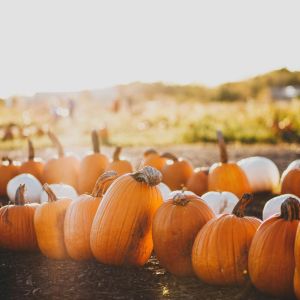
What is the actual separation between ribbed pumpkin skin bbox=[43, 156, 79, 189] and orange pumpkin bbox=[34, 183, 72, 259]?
2403 millimetres

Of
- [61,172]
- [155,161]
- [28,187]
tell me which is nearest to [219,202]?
[155,161]

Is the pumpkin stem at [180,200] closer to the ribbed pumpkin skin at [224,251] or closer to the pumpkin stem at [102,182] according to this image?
the ribbed pumpkin skin at [224,251]

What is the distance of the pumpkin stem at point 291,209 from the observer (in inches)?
137

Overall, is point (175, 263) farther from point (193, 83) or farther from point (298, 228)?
point (193, 83)

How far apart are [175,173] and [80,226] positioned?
2.45 meters

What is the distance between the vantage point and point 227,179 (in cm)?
615

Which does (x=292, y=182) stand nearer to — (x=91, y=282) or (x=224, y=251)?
(x=224, y=251)

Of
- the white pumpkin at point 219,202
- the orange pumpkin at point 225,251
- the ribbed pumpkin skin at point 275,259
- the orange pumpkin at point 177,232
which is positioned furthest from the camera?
the white pumpkin at point 219,202

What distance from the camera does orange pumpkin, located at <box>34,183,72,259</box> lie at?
4414 millimetres

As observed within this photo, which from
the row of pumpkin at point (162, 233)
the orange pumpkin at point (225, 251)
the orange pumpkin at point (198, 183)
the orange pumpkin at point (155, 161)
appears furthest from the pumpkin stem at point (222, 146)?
the orange pumpkin at point (225, 251)

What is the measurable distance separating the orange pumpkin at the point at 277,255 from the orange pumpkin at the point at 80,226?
1321 mm

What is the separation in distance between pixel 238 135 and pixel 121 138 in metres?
3.39

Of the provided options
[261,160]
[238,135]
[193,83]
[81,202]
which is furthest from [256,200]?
[193,83]

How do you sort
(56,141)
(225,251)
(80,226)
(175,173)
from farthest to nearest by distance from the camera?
(56,141) → (175,173) → (80,226) → (225,251)
